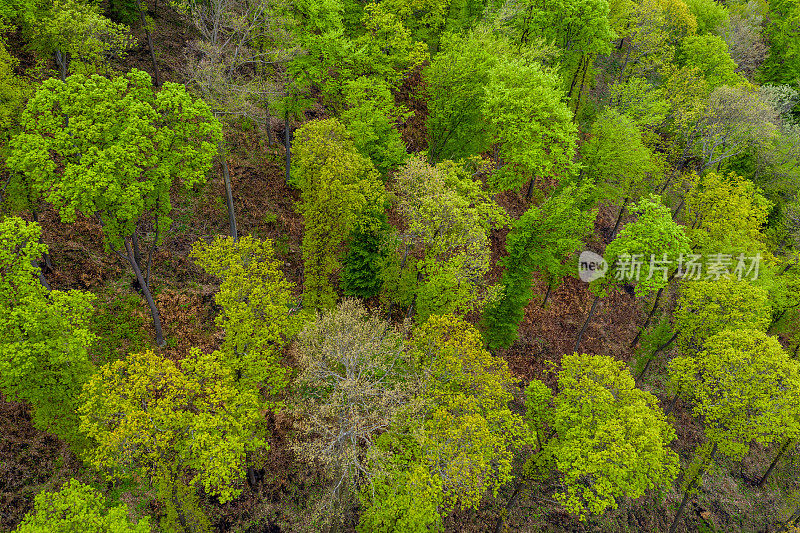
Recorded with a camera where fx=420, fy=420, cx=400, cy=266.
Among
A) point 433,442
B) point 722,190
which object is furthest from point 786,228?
point 433,442

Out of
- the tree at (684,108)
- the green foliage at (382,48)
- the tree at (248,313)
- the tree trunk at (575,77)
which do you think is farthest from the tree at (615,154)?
the tree at (248,313)

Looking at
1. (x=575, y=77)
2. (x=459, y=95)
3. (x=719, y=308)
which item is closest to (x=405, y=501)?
(x=719, y=308)

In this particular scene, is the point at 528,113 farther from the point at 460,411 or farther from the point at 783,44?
the point at 783,44

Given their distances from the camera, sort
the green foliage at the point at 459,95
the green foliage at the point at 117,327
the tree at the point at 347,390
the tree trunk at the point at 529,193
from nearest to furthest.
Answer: the tree at the point at 347,390
the green foliage at the point at 117,327
the green foliage at the point at 459,95
the tree trunk at the point at 529,193

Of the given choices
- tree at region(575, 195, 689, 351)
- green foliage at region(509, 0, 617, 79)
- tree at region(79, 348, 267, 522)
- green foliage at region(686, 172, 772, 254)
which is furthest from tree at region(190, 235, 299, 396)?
green foliage at region(686, 172, 772, 254)

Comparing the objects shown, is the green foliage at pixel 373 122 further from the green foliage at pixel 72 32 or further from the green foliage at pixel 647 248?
the green foliage at pixel 647 248

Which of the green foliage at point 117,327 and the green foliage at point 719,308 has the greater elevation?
the green foliage at point 719,308

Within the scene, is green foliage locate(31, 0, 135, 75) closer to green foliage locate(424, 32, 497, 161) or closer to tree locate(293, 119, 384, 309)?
tree locate(293, 119, 384, 309)
